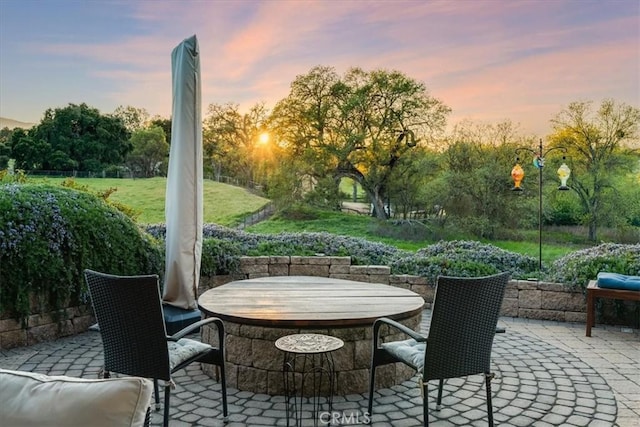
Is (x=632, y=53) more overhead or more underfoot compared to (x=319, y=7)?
more underfoot

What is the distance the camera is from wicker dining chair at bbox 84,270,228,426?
90.1 inches

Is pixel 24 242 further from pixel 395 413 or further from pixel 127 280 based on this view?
pixel 395 413

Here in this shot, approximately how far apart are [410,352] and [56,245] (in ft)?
10.8

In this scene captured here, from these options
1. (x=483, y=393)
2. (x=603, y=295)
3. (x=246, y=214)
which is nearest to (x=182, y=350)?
(x=483, y=393)

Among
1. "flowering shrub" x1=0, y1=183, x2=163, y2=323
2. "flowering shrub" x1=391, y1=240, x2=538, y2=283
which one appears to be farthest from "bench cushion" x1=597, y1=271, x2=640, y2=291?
"flowering shrub" x1=0, y1=183, x2=163, y2=323

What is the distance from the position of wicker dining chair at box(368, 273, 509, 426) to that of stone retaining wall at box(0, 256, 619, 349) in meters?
3.19

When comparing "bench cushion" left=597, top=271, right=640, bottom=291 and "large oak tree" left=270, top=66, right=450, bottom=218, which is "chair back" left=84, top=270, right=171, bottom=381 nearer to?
"bench cushion" left=597, top=271, right=640, bottom=291

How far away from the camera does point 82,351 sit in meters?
3.76

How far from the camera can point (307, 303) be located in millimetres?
3371

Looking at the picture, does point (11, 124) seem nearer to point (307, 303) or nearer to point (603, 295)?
point (307, 303)

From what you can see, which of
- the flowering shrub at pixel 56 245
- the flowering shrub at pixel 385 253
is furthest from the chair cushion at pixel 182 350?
the flowering shrub at pixel 385 253

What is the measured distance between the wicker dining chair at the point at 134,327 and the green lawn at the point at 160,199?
29.4 ft

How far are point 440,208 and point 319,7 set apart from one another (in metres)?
5.99

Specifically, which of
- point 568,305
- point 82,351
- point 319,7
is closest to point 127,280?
point 82,351
